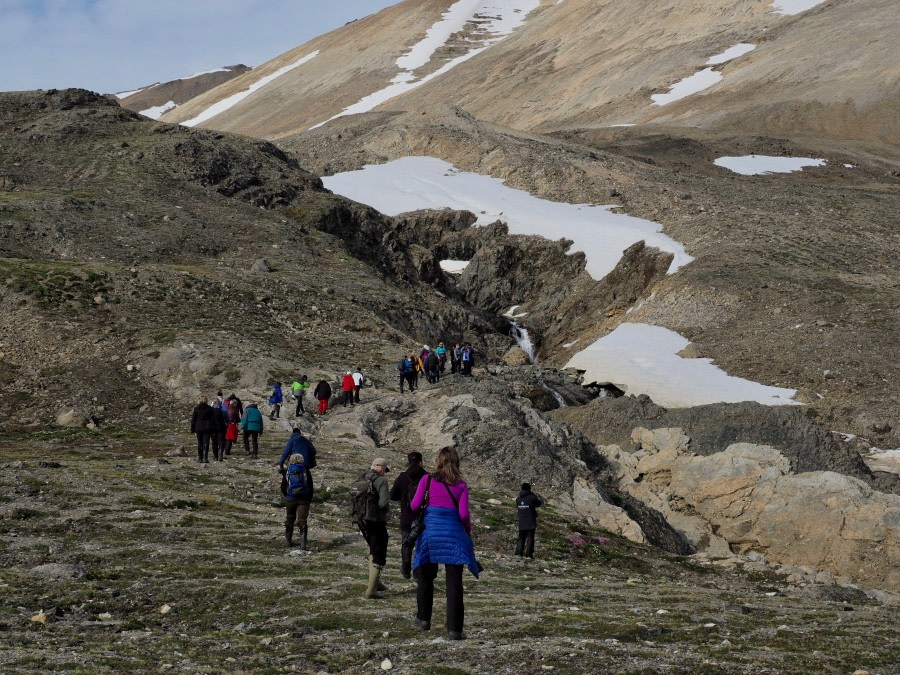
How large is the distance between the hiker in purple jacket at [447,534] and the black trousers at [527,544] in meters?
8.09

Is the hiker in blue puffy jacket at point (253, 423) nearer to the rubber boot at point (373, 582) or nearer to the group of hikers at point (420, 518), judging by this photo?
the group of hikers at point (420, 518)

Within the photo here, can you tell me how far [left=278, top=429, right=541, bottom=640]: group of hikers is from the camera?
431 inches

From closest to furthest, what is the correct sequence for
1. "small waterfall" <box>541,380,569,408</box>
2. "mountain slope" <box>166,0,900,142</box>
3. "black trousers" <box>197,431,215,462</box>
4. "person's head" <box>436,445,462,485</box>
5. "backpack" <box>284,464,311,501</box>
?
"person's head" <box>436,445,462,485</box> < "backpack" <box>284,464,311,501</box> < "black trousers" <box>197,431,215,462</box> < "small waterfall" <box>541,380,569,408</box> < "mountain slope" <box>166,0,900,142</box>

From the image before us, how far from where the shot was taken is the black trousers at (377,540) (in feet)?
44.0

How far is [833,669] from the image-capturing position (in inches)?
376

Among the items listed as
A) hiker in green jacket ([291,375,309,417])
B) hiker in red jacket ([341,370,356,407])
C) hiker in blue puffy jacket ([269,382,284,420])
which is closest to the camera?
hiker in blue puffy jacket ([269,382,284,420])

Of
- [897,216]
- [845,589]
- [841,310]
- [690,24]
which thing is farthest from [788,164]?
[845,589]

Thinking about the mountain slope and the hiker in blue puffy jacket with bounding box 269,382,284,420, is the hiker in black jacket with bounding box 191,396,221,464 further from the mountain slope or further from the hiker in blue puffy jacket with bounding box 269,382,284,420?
the mountain slope

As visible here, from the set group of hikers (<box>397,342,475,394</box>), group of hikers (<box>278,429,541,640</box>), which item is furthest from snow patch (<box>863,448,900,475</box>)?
group of hikers (<box>278,429,541,640</box>)

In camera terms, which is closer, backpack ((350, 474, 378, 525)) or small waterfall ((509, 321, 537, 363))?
backpack ((350, 474, 378, 525))

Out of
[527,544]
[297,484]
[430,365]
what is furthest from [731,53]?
[297,484]

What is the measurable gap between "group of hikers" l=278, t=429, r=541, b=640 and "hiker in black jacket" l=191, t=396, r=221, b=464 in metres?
7.72

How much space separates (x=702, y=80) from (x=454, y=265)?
85928mm

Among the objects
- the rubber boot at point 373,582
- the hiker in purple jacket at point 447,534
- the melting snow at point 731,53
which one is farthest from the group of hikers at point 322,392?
the melting snow at point 731,53
